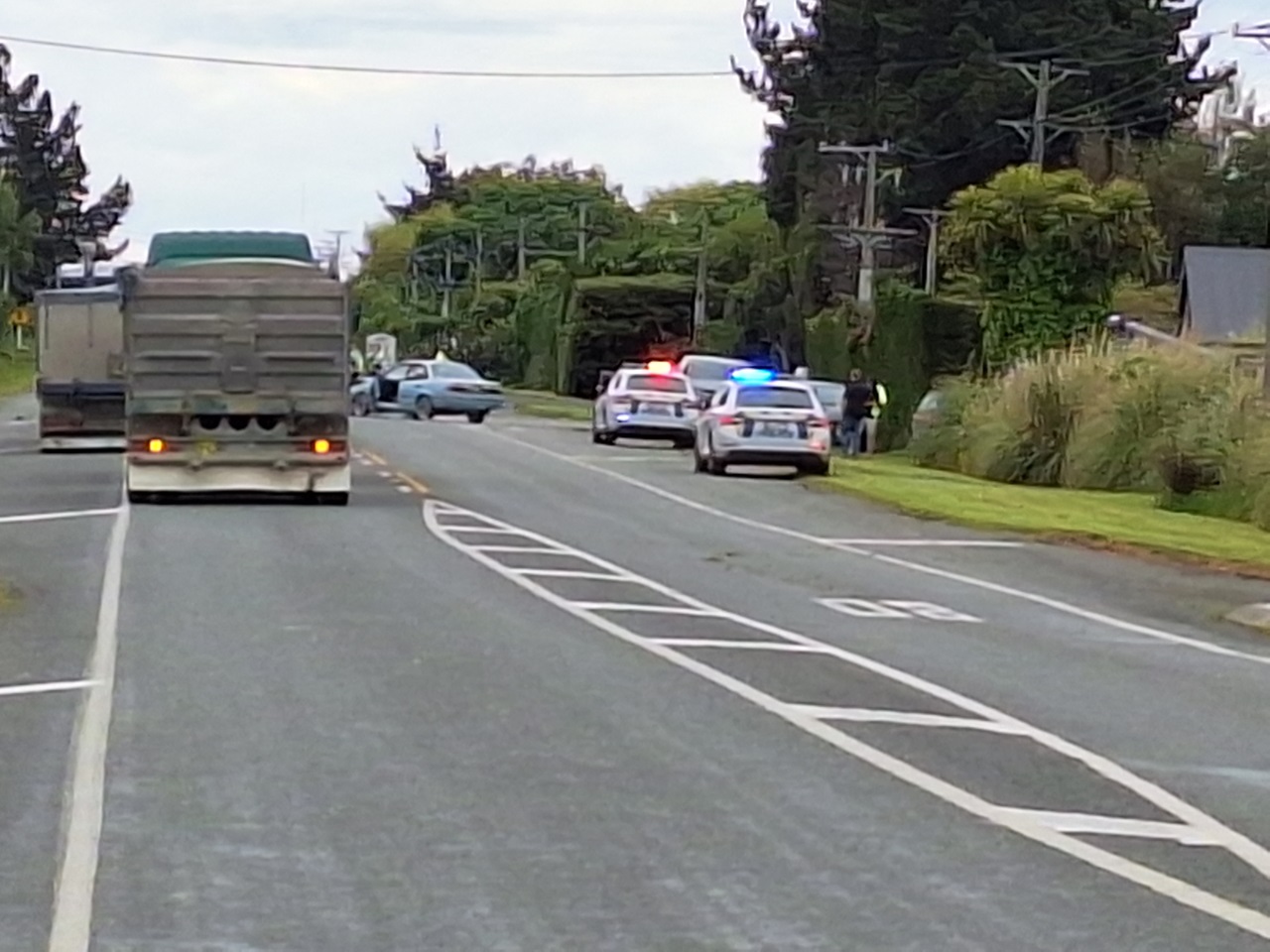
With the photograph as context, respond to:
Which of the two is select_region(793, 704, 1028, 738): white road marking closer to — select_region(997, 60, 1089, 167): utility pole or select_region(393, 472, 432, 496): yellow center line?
select_region(393, 472, 432, 496): yellow center line

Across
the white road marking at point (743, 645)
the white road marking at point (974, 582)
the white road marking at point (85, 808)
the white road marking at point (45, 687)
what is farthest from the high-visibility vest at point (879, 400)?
the white road marking at point (45, 687)

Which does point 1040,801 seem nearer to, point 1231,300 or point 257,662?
point 257,662

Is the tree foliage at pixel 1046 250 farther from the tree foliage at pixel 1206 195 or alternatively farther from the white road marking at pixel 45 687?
the white road marking at pixel 45 687

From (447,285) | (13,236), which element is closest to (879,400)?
(13,236)

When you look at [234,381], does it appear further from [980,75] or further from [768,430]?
[980,75]

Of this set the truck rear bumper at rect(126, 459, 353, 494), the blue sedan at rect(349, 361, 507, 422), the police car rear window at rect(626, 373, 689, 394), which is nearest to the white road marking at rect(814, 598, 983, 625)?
the truck rear bumper at rect(126, 459, 353, 494)

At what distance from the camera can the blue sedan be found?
58.4m

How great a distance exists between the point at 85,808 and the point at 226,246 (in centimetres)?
2258

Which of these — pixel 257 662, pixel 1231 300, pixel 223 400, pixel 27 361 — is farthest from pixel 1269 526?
pixel 27 361

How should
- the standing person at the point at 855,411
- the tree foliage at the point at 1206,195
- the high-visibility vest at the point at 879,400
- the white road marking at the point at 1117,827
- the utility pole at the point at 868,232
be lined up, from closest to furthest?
the white road marking at the point at 1117,827 < the standing person at the point at 855,411 < the high-visibility vest at the point at 879,400 < the utility pole at the point at 868,232 < the tree foliage at the point at 1206,195

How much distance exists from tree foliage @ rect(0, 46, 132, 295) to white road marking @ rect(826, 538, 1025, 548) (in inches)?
3707

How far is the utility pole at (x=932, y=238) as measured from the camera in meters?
67.6

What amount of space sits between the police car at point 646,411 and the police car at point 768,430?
9.37 metres

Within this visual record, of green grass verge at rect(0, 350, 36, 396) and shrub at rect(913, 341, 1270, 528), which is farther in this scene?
green grass verge at rect(0, 350, 36, 396)
